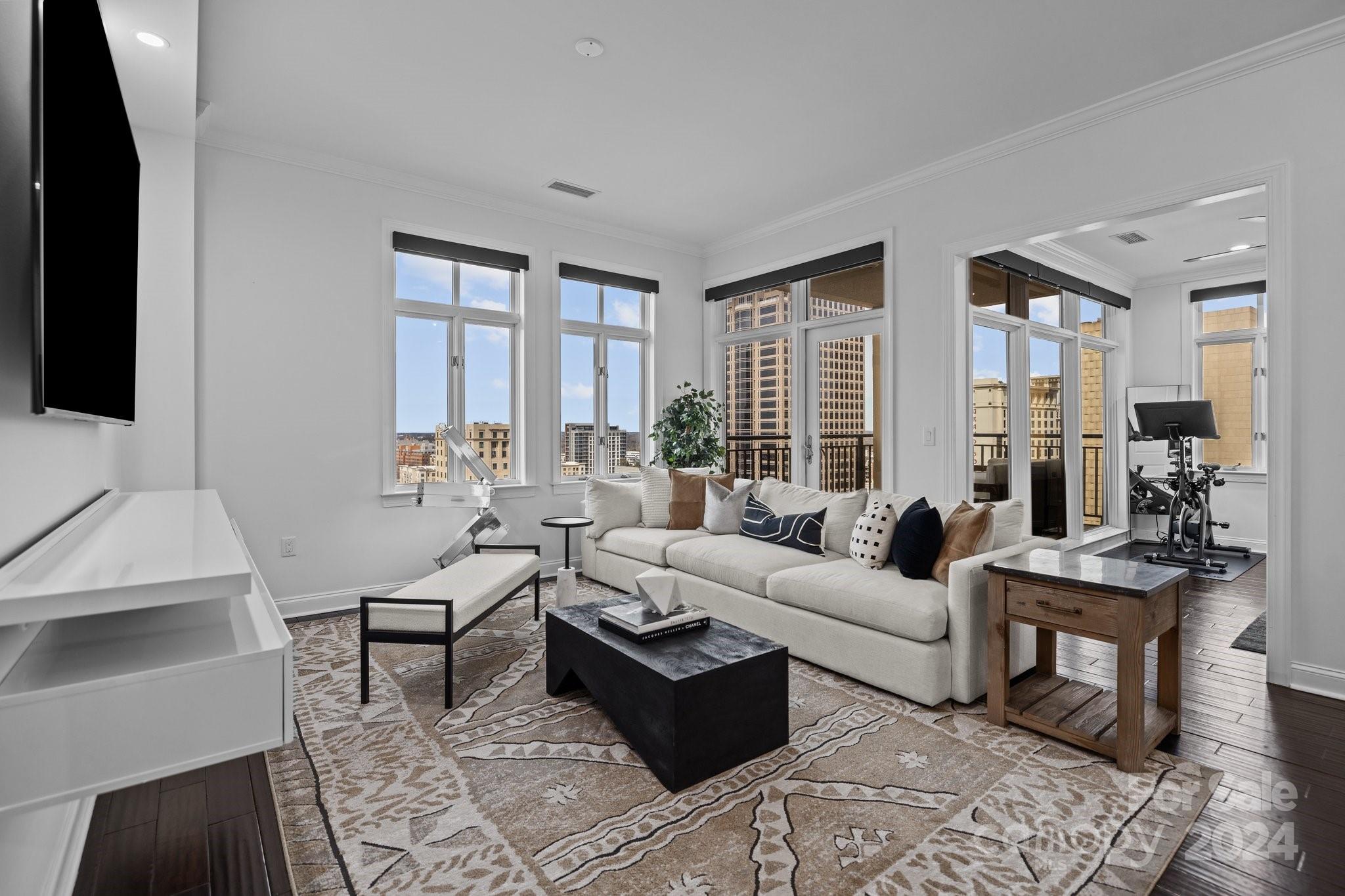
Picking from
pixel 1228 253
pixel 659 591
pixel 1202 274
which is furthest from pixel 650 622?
pixel 1202 274

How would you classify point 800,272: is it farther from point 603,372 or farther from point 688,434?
point 603,372

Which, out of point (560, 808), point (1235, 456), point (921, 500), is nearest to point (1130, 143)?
point (921, 500)

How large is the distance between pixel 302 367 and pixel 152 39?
6.38 ft

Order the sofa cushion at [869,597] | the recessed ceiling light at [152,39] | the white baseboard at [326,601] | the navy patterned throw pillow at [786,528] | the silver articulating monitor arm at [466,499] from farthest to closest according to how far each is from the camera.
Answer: the silver articulating monitor arm at [466,499]
the white baseboard at [326,601]
the navy patterned throw pillow at [786,528]
the sofa cushion at [869,597]
the recessed ceiling light at [152,39]

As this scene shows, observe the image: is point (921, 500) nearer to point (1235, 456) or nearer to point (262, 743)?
point (262, 743)

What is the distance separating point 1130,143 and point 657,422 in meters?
3.71

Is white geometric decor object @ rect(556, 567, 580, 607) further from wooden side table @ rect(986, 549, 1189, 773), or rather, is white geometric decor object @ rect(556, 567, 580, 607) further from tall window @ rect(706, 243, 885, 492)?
tall window @ rect(706, 243, 885, 492)

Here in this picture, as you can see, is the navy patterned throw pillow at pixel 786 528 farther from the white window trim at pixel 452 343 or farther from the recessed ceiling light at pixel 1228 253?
the recessed ceiling light at pixel 1228 253

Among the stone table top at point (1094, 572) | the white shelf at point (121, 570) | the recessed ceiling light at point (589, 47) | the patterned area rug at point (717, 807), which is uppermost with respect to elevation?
the recessed ceiling light at point (589, 47)

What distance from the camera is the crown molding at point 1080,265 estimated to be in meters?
5.33

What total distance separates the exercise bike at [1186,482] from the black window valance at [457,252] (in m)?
5.37

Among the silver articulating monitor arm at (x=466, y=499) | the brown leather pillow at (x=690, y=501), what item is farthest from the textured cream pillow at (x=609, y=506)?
the silver articulating monitor arm at (x=466, y=499)

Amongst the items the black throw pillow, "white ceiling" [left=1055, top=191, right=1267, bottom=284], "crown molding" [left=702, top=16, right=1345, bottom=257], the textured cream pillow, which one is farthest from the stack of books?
"white ceiling" [left=1055, top=191, right=1267, bottom=284]

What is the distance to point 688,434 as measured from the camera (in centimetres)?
568
